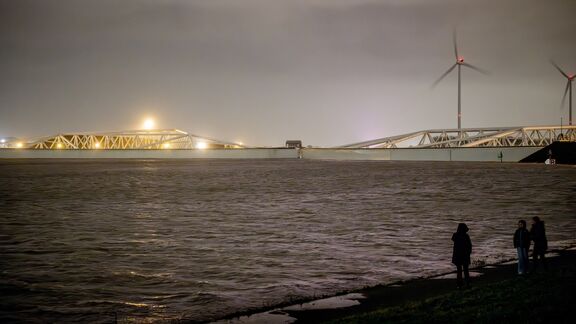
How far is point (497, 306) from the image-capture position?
10938 millimetres

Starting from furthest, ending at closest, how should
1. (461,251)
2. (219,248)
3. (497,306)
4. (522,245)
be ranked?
(219,248), (522,245), (461,251), (497,306)

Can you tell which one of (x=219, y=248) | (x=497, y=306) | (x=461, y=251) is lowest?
(x=219, y=248)

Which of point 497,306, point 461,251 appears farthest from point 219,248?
point 497,306

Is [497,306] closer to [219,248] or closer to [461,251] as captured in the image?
[461,251]

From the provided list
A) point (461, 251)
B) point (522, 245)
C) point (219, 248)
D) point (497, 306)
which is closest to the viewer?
point (497, 306)

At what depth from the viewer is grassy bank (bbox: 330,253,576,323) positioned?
33.2 feet

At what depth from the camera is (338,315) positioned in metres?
11.7

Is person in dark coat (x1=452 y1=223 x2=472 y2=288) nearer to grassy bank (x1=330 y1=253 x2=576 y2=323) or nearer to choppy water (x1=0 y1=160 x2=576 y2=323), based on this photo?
grassy bank (x1=330 y1=253 x2=576 y2=323)

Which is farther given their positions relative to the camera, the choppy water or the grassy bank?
the choppy water

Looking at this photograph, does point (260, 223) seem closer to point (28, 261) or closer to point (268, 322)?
point (28, 261)

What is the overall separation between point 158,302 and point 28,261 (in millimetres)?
6473

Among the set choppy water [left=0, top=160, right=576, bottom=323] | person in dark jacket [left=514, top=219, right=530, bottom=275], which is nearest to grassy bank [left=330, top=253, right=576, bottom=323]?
person in dark jacket [left=514, top=219, right=530, bottom=275]

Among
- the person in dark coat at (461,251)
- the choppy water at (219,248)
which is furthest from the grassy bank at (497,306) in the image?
the choppy water at (219,248)

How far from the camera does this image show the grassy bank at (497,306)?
33.2 feet
